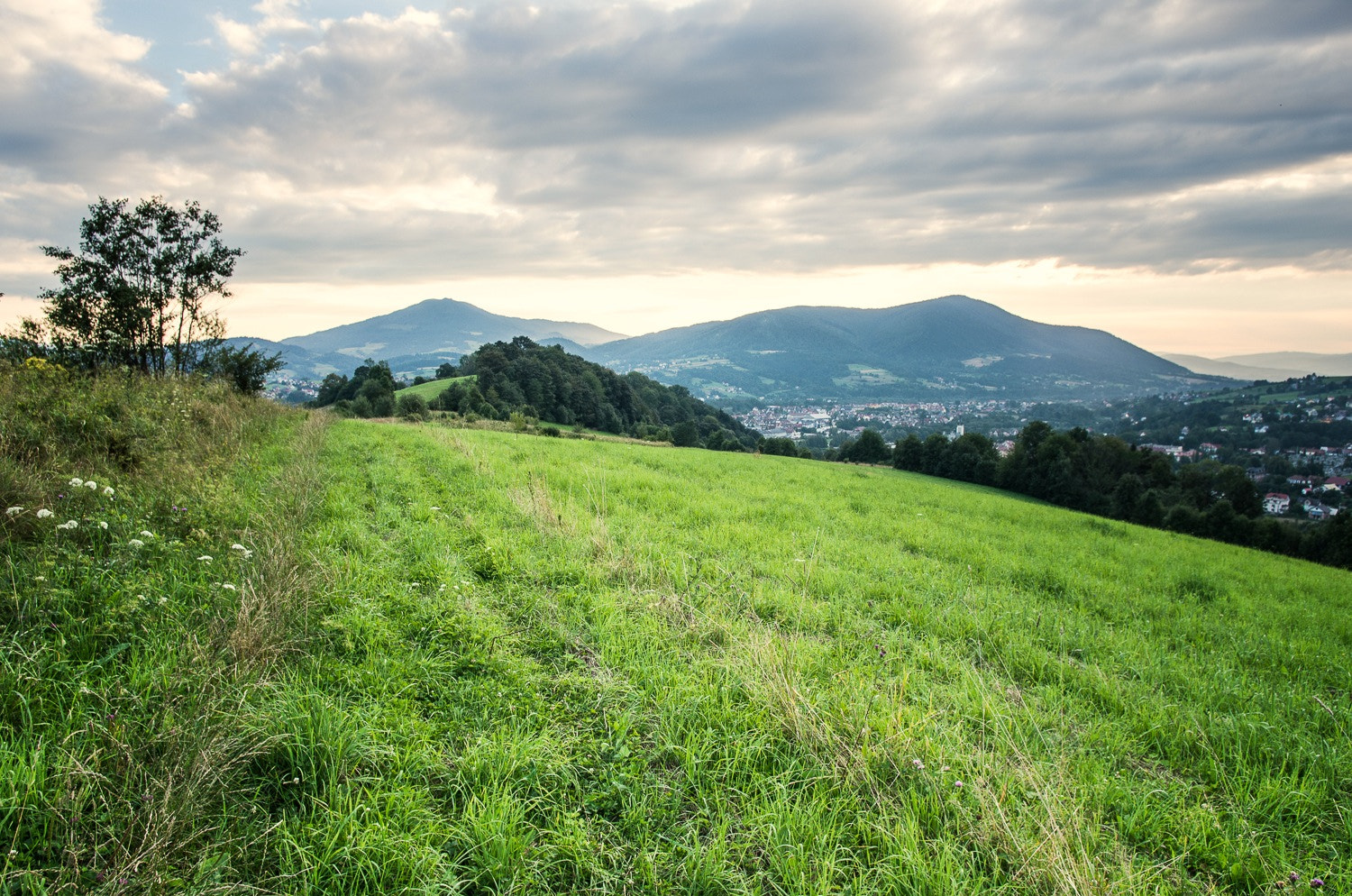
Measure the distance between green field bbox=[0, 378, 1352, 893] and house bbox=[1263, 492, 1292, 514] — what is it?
297ft

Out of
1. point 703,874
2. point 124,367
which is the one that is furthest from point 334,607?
point 124,367

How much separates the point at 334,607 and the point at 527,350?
306 feet

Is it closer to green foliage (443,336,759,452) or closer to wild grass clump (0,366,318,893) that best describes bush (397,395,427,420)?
green foliage (443,336,759,452)

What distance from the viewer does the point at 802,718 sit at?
3.42 meters

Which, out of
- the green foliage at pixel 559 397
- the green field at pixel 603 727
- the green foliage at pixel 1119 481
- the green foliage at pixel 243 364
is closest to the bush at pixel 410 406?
the green foliage at pixel 559 397

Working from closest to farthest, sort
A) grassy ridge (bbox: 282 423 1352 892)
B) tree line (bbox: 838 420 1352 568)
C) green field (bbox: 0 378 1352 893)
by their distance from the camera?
green field (bbox: 0 378 1352 893) < grassy ridge (bbox: 282 423 1352 892) < tree line (bbox: 838 420 1352 568)

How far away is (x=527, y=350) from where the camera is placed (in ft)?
305

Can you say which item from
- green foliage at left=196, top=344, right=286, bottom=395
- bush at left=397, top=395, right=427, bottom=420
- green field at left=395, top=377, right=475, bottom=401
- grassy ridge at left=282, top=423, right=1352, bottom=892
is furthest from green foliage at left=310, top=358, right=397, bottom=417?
grassy ridge at left=282, top=423, right=1352, bottom=892

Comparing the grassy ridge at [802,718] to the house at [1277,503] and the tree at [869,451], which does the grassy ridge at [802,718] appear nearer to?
the tree at [869,451]

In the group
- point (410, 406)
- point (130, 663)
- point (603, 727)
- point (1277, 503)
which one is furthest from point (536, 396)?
point (1277, 503)

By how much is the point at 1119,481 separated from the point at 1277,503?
42722mm

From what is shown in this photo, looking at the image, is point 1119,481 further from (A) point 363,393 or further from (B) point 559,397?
(A) point 363,393

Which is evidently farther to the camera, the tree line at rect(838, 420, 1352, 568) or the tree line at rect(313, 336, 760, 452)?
the tree line at rect(313, 336, 760, 452)

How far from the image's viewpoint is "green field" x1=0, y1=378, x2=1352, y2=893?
7.75ft
